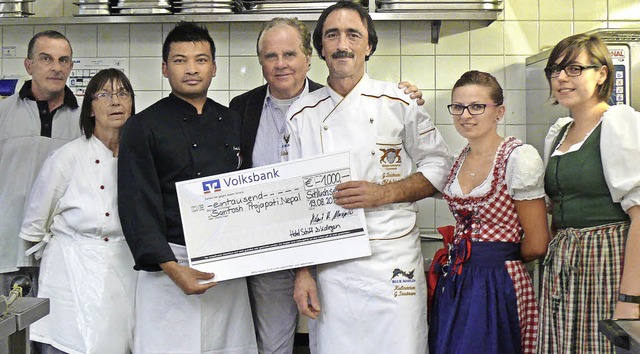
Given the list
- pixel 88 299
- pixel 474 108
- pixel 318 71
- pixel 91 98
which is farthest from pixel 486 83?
pixel 318 71

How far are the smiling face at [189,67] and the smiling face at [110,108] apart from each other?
0.24 metres

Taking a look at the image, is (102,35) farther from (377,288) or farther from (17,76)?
(377,288)

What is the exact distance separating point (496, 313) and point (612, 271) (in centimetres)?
31

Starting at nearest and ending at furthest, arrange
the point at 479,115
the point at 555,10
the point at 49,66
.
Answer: the point at 479,115
the point at 49,66
the point at 555,10

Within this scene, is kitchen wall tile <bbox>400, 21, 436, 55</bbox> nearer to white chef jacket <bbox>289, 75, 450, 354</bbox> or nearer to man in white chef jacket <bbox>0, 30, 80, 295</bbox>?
white chef jacket <bbox>289, 75, 450, 354</bbox>

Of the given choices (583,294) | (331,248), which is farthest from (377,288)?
(583,294)

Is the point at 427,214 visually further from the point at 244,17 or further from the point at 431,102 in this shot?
the point at 244,17

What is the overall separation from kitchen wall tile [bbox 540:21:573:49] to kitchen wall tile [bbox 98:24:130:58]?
1997 millimetres

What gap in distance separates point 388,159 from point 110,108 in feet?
3.06

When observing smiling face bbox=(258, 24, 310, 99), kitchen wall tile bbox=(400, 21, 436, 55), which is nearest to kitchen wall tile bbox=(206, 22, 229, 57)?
kitchen wall tile bbox=(400, 21, 436, 55)

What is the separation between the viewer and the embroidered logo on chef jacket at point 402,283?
201 cm

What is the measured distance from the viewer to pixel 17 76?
3.57 meters

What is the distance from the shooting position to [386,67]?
11.5ft

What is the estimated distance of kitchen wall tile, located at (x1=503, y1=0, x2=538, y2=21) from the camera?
3.45 meters
